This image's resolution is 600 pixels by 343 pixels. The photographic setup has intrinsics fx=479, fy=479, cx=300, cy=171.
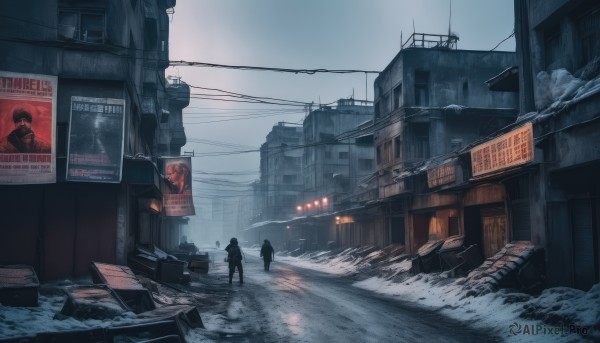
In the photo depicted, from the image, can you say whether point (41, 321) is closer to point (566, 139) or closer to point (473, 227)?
point (566, 139)

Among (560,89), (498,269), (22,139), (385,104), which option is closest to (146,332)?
(22,139)

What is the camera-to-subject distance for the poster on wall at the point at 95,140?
14898mm

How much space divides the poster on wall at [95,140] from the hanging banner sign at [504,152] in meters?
12.1

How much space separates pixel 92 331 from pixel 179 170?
21849 mm

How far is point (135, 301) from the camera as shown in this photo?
11.5 metres

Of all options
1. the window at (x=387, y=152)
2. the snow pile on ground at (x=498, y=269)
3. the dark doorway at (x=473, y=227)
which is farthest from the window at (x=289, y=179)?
the snow pile on ground at (x=498, y=269)

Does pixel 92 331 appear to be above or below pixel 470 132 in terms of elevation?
below

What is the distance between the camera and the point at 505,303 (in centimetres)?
1273

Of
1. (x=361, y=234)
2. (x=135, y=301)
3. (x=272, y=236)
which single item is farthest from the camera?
(x=272, y=236)

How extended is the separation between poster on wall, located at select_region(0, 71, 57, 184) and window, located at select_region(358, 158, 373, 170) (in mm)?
45859

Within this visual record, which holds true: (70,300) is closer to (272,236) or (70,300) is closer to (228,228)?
(272,236)

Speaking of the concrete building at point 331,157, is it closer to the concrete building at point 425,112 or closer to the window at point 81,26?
the concrete building at point 425,112

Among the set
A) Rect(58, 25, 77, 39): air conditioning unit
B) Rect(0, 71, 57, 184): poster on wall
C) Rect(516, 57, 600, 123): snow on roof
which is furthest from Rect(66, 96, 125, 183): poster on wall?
Rect(516, 57, 600, 123): snow on roof

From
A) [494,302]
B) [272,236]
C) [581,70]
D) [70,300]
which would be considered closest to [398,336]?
[494,302]
